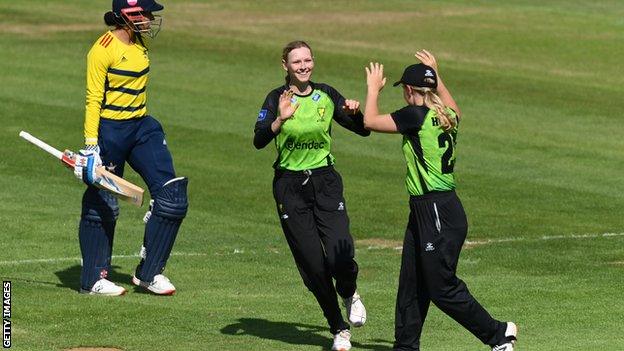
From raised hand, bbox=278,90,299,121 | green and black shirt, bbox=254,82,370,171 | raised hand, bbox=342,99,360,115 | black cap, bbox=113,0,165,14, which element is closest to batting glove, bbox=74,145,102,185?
black cap, bbox=113,0,165,14

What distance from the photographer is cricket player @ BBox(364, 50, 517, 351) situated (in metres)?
11.1

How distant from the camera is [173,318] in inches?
511

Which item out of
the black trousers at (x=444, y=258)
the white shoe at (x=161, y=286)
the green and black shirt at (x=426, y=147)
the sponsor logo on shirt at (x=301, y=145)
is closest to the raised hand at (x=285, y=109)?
the sponsor logo on shirt at (x=301, y=145)

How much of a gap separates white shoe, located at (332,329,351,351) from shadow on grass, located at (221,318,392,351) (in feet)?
0.44

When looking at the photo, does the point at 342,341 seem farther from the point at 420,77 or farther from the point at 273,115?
the point at 420,77

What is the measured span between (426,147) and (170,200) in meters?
3.63

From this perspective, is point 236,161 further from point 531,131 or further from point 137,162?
point 137,162

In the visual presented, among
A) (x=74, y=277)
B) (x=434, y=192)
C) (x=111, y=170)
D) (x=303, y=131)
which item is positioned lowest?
(x=74, y=277)

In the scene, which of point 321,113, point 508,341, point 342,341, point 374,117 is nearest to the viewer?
point 374,117

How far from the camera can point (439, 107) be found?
11.1 metres

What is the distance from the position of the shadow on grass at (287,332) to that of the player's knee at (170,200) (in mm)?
1508

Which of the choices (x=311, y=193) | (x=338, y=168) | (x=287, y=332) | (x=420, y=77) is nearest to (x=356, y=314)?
(x=287, y=332)

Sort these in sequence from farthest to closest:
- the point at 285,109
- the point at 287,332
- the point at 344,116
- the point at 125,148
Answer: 1. the point at 125,148
2. the point at 287,332
3. the point at 344,116
4. the point at 285,109

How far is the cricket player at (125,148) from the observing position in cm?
1393
